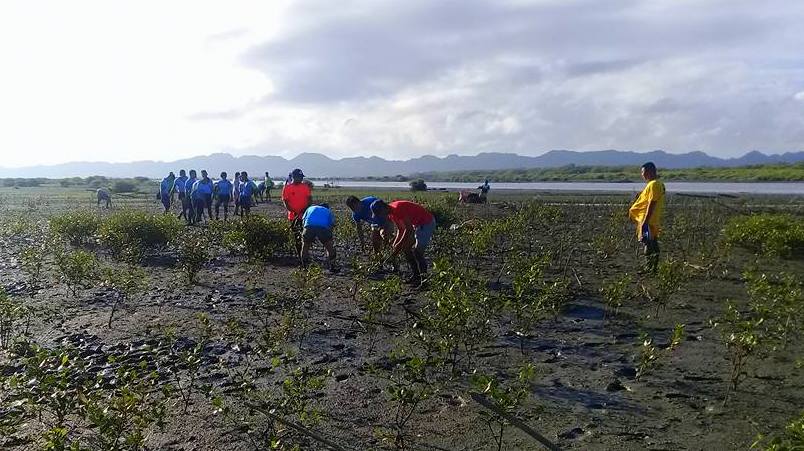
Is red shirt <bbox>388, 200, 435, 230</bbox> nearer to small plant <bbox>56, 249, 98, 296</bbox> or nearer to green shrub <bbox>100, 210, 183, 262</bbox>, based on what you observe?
small plant <bbox>56, 249, 98, 296</bbox>

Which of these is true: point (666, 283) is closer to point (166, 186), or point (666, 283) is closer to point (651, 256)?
point (651, 256)

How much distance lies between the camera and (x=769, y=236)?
1288 centimetres

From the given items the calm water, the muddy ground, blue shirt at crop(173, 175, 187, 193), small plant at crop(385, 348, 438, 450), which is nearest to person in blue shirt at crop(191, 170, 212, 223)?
blue shirt at crop(173, 175, 187, 193)

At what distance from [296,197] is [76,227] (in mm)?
6883

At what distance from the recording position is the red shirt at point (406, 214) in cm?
962

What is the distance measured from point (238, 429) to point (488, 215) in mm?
20119

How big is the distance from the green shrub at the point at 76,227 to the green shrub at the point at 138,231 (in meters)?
1.93

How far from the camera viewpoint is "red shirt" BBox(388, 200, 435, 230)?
9.62 m

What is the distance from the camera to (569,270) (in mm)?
11664

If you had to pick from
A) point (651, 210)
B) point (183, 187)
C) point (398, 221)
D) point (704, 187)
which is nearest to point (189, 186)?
point (183, 187)

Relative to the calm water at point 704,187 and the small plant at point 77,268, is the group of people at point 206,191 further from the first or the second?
the calm water at point 704,187

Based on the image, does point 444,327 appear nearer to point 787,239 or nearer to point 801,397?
point 801,397

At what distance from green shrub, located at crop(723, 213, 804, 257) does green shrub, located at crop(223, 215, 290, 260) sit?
31.6 feet

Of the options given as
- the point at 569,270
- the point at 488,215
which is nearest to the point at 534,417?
the point at 569,270
